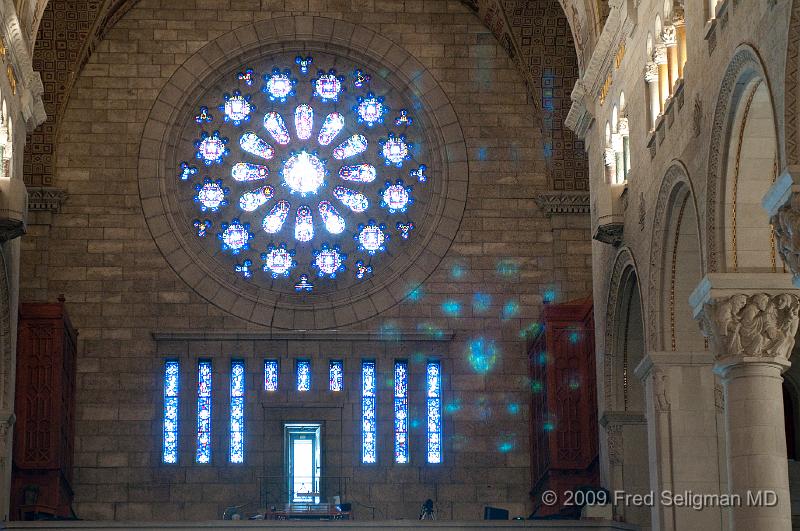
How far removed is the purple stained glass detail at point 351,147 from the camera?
37.1 m

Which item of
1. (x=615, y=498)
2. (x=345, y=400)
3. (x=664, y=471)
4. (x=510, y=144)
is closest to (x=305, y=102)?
(x=510, y=144)

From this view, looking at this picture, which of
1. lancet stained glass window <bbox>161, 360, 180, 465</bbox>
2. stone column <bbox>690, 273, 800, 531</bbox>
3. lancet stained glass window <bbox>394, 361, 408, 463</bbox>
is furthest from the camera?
lancet stained glass window <bbox>394, 361, 408, 463</bbox>

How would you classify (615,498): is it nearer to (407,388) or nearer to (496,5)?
(407,388)

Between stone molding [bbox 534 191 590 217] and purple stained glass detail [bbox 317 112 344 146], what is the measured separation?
4973mm

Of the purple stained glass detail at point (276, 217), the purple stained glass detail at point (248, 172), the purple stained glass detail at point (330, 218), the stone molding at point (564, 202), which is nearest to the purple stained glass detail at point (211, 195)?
the purple stained glass detail at point (248, 172)

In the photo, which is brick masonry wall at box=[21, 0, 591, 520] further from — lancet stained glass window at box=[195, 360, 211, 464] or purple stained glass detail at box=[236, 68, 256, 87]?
purple stained glass detail at box=[236, 68, 256, 87]

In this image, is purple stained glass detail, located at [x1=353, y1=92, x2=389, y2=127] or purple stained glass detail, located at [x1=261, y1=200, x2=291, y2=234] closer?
purple stained glass detail, located at [x1=261, y1=200, x2=291, y2=234]

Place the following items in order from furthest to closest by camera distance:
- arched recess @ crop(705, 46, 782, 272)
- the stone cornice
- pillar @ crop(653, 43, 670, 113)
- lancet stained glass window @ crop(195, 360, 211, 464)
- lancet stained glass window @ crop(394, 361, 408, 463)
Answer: lancet stained glass window @ crop(394, 361, 408, 463) < lancet stained glass window @ crop(195, 360, 211, 464) < the stone cornice < pillar @ crop(653, 43, 670, 113) < arched recess @ crop(705, 46, 782, 272)

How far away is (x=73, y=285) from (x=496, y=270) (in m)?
9.14

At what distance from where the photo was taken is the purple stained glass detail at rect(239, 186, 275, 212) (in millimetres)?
36562

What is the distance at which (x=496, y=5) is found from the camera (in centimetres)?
3638

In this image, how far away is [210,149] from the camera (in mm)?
36750

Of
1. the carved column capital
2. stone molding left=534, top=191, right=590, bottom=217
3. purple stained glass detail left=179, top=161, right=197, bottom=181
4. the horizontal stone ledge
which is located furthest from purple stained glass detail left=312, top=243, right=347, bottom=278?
the carved column capital

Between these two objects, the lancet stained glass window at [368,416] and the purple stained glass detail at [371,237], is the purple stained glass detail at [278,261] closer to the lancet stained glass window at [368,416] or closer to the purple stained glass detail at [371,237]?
the purple stained glass detail at [371,237]
